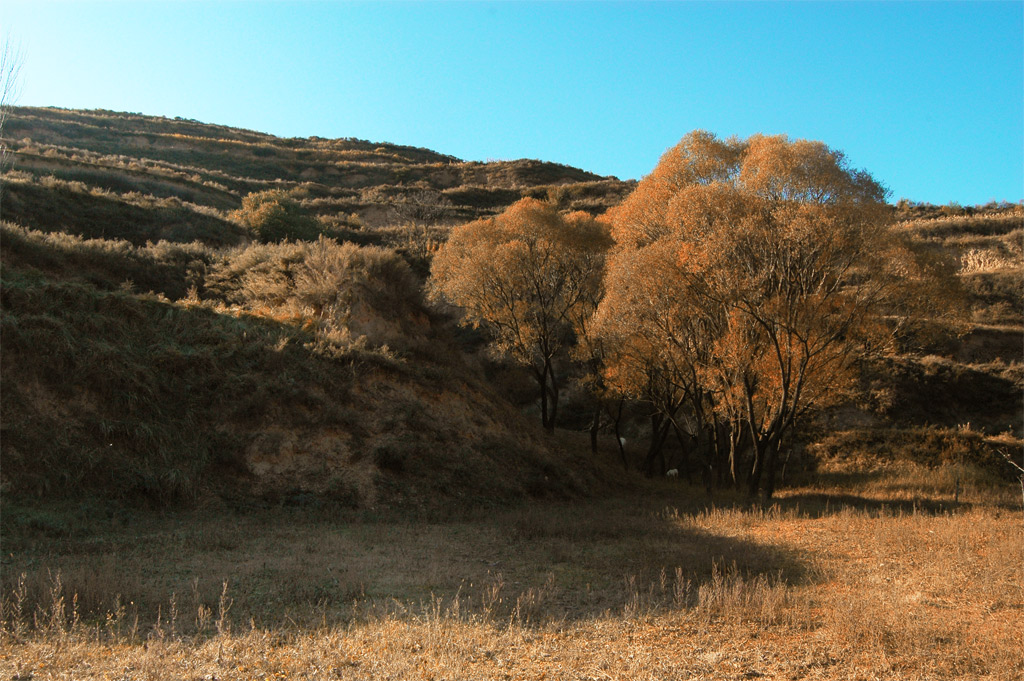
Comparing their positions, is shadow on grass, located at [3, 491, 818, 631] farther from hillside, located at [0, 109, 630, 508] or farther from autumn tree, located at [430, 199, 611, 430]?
autumn tree, located at [430, 199, 611, 430]

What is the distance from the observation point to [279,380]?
16.7m

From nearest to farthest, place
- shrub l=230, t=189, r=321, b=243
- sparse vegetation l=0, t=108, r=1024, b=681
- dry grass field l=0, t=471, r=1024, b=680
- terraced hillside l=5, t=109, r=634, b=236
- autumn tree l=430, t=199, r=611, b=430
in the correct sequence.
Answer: dry grass field l=0, t=471, r=1024, b=680
sparse vegetation l=0, t=108, r=1024, b=681
autumn tree l=430, t=199, r=611, b=430
shrub l=230, t=189, r=321, b=243
terraced hillside l=5, t=109, r=634, b=236

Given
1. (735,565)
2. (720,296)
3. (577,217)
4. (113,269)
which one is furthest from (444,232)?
(735,565)

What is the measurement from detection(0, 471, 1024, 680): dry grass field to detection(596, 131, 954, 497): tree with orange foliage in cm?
476

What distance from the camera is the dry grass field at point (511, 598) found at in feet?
20.0

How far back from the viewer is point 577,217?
26.0m

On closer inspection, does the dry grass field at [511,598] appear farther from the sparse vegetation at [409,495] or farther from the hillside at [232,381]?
the hillside at [232,381]

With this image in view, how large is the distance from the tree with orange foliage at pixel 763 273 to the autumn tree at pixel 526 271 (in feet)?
16.5

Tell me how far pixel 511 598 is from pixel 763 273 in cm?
1036

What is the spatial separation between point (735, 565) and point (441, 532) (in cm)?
621

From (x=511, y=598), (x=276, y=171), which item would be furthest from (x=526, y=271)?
(x=276, y=171)

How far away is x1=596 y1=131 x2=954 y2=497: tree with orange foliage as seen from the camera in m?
15.3

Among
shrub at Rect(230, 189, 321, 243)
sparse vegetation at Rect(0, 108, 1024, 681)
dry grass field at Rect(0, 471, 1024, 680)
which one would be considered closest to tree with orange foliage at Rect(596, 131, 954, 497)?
sparse vegetation at Rect(0, 108, 1024, 681)

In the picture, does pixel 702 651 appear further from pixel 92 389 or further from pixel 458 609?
pixel 92 389
